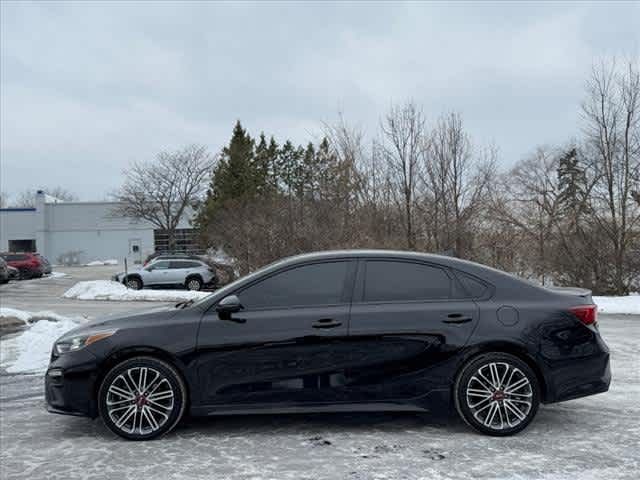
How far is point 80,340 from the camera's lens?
461 cm

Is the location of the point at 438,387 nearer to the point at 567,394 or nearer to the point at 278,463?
the point at 567,394

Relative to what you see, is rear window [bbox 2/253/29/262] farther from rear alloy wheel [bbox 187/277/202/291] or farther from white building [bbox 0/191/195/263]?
white building [bbox 0/191/195/263]

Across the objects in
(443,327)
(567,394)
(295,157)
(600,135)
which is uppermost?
(295,157)

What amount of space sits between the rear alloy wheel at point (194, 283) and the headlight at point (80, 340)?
19.2 metres

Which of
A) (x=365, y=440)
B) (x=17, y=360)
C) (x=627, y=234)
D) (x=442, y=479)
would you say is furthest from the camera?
(x=627, y=234)

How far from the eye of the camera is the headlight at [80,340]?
4.54m

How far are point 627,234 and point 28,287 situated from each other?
2756 centimetres

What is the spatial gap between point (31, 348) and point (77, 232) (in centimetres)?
5518

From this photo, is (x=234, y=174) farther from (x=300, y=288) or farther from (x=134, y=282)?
(x=300, y=288)

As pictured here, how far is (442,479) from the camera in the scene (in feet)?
11.8

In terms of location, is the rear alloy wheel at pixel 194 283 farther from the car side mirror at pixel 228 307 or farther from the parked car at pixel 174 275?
the car side mirror at pixel 228 307

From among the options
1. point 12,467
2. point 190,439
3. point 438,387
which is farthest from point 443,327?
point 12,467

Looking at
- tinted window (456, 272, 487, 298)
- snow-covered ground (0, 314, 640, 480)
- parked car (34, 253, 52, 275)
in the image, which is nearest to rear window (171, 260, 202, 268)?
parked car (34, 253, 52, 275)

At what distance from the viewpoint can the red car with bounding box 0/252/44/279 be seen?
112ft
